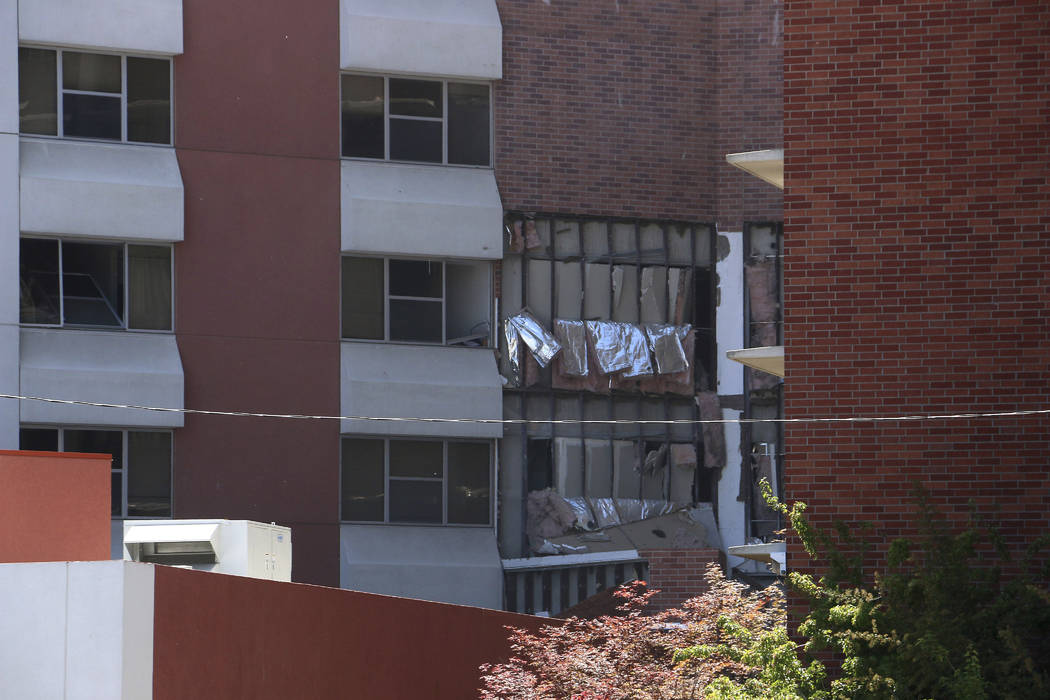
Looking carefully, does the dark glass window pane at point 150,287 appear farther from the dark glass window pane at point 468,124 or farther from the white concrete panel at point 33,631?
the white concrete panel at point 33,631

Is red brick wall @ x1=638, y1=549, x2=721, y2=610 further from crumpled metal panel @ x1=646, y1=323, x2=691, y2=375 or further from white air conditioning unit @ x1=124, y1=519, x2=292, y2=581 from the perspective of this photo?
white air conditioning unit @ x1=124, y1=519, x2=292, y2=581

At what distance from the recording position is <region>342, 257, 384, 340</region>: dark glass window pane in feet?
Answer: 89.9

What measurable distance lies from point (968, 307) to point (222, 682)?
764cm

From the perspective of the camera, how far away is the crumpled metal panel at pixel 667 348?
94.0 ft

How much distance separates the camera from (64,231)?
25656 mm

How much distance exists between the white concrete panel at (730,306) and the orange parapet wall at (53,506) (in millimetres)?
15408

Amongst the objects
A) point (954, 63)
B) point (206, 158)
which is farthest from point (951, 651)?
point (206, 158)

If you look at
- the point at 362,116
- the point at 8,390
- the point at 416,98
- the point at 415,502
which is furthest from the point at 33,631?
the point at 416,98

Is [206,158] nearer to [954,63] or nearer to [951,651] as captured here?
[954,63]

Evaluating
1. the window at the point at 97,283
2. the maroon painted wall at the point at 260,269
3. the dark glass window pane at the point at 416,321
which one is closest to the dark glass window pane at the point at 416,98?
the maroon painted wall at the point at 260,269

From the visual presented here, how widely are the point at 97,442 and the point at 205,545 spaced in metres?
9.72

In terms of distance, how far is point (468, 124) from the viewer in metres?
28.2

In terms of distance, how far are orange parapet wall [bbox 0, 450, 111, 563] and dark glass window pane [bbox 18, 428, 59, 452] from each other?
10381 mm

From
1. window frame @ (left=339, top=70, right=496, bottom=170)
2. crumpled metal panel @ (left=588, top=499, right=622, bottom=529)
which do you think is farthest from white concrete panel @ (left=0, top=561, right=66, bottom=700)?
crumpled metal panel @ (left=588, top=499, right=622, bottom=529)
